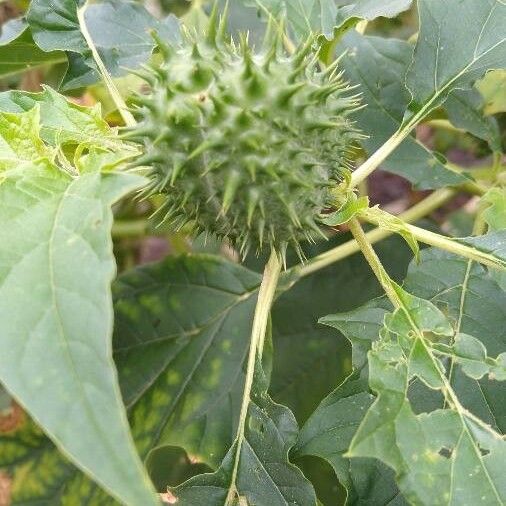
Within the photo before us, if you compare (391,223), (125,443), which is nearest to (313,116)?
(391,223)

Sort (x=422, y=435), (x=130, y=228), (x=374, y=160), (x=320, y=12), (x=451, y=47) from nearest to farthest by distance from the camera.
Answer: (x=422, y=435) < (x=374, y=160) < (x=451, y=47) < (x=320, y=12) < (x=130, y=228)

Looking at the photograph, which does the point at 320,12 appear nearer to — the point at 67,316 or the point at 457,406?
the point at 457,406

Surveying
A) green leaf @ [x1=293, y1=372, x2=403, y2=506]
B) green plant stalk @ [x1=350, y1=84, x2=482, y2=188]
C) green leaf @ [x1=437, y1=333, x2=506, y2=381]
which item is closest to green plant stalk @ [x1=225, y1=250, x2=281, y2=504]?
green leaf @ [x1=293, y1=372, x2=403, y2=506]

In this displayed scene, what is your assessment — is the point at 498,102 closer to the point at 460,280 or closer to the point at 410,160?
the point at 410,160

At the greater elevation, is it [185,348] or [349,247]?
[349,247]

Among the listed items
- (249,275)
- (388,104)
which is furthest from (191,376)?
(388,104)

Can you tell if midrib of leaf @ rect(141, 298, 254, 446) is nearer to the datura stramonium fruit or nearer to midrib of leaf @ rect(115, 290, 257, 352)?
midrib of leaf @ rect(115, 290, 257, 352)
